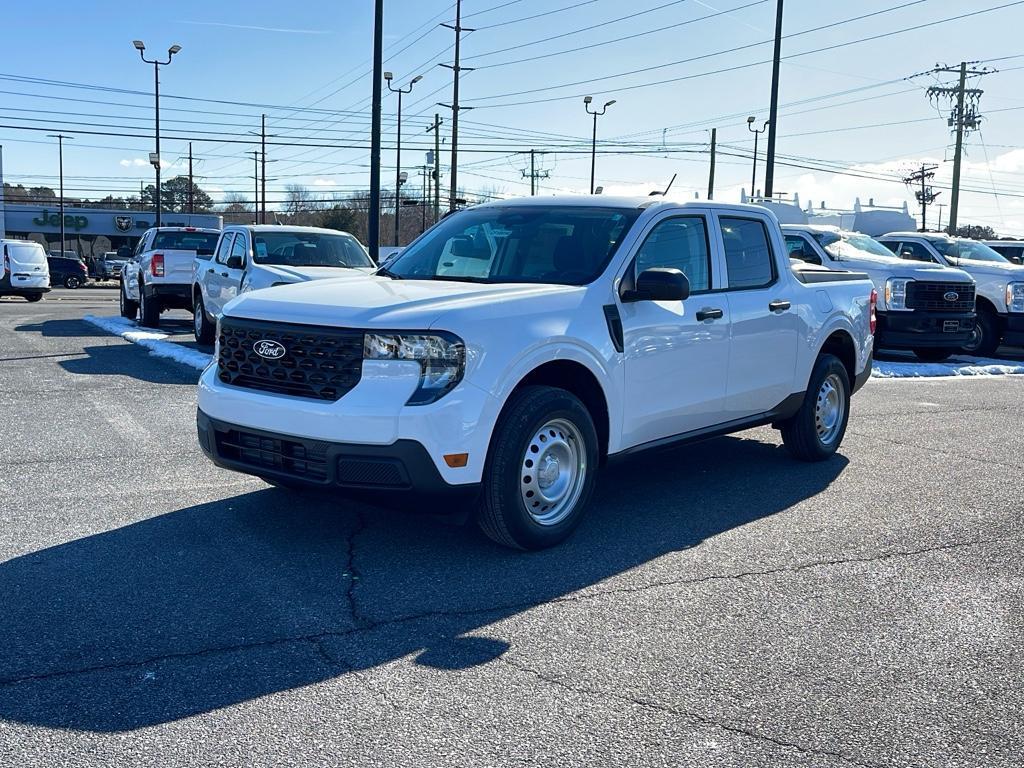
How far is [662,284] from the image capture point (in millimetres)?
5746

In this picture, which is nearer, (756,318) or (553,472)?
(553,472)

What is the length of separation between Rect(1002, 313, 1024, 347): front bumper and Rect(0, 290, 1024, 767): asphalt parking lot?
36.8ft

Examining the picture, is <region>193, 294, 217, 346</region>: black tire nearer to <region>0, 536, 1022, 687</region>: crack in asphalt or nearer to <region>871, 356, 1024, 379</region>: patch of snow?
<region>871, 356, 1024, 379</region>: patch of snow

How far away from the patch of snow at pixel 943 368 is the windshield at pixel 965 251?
2448 mm

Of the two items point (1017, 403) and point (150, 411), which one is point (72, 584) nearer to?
point (150, 411)

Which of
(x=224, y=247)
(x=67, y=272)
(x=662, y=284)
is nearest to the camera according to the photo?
(x=662, y=284)

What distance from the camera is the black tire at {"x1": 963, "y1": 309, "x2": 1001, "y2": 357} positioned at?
1775 centimetres

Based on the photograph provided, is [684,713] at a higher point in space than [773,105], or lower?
lower

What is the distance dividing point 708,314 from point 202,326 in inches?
417

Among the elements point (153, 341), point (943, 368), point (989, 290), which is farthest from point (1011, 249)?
point (153, 341)

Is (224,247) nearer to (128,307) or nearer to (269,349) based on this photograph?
(128,307)

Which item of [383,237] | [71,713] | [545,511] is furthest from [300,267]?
[383,237]

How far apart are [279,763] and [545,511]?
2.55 meters

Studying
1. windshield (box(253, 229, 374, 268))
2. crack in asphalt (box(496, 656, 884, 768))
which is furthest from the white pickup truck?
windshield (box(253, 229, 374, 268))
